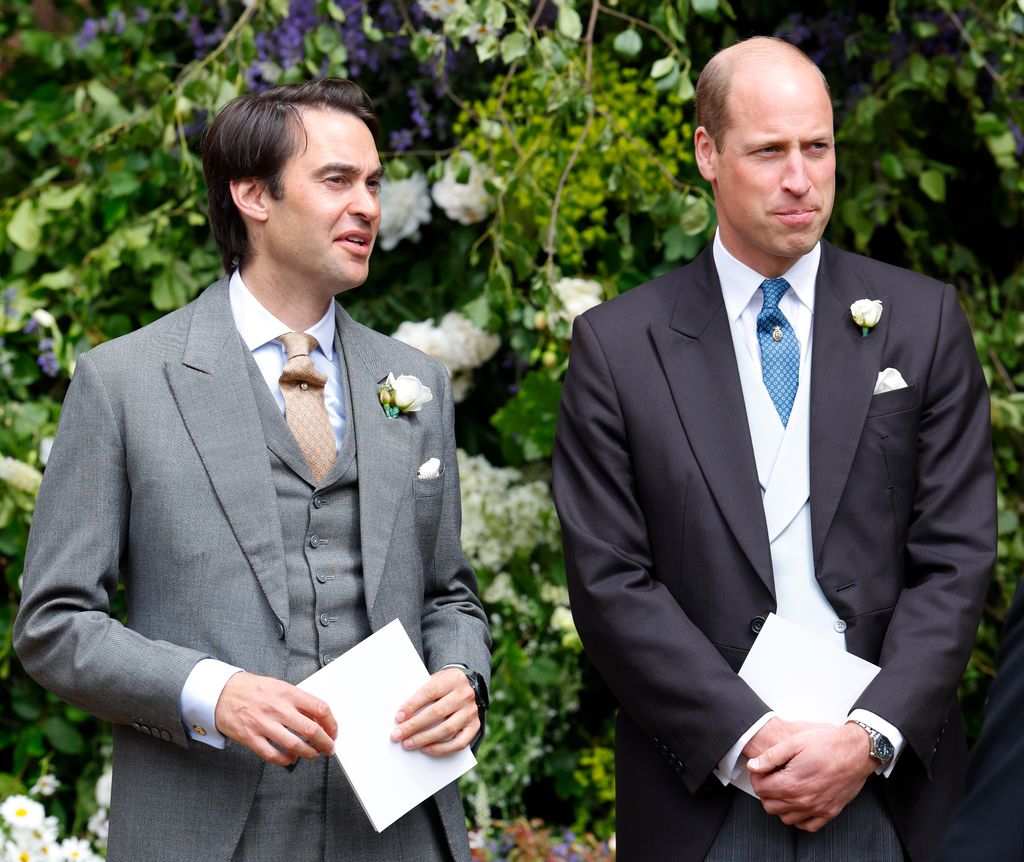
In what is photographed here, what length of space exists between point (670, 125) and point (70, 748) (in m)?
2.42

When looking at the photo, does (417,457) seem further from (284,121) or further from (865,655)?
(865,655)

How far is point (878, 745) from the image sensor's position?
2.21m

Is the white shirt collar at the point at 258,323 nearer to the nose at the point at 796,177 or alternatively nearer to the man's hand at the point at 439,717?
the man's hand at the point at 439,717

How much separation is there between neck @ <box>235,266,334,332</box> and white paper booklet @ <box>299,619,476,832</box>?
590 mm

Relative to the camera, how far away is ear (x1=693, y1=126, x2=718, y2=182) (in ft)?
8.38

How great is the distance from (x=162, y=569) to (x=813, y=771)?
1088mm

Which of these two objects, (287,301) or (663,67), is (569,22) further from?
(287,301)

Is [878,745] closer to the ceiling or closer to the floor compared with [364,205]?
closer to the floor

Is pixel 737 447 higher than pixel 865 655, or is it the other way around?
pixel 737 447

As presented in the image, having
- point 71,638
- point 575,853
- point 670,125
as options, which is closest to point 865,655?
point 71,638

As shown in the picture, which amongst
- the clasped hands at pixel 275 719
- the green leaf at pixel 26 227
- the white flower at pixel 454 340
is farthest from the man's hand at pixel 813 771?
the green leaf at pixel 26 227

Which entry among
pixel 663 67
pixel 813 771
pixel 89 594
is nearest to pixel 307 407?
pixel 89 594

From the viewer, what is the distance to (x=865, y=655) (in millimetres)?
2338

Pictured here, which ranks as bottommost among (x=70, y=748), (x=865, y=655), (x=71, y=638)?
(x=70, y=748)
